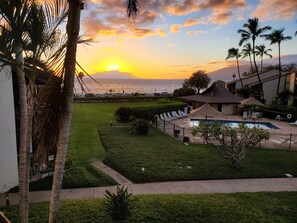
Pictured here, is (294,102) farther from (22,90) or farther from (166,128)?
(22,90)

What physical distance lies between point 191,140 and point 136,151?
5309 millimetres

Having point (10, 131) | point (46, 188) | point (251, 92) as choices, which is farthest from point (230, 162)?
point (251, 92)

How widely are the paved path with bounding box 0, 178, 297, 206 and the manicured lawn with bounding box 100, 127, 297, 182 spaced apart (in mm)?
440

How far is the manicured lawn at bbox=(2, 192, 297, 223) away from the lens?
6.70m

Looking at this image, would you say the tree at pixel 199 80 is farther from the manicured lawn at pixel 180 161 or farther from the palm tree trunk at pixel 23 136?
the palm tree trunk at pixel 23 136

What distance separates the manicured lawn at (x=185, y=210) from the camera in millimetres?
6695

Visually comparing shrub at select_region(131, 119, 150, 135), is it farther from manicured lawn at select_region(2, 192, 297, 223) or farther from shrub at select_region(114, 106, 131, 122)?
manicured lawn at select_region(2, 192, 297, 223)

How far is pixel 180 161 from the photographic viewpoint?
1262cm

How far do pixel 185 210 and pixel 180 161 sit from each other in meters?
5.45

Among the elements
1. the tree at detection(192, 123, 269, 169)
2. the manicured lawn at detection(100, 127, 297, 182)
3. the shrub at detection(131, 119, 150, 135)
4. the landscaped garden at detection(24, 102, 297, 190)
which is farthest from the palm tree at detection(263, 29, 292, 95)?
the tree at detection(192, 123, 269, 169)

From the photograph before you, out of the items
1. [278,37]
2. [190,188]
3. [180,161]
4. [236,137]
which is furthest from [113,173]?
[278,37]

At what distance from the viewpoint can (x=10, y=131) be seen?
900 centimetres

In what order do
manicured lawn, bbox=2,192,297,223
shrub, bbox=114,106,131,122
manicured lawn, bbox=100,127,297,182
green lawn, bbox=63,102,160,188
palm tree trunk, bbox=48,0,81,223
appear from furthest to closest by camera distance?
shrub, bbox=114,106,131,122 → manicured lawn, bbox=100,127,297,182 → green lawn, bbox=63,102,160,188 → manicured lawn, bbox=2,192,297,223 → palm tree trunk, bbox=48,0,81,223

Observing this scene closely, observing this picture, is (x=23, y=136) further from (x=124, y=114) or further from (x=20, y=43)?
(x=124, y=114)
